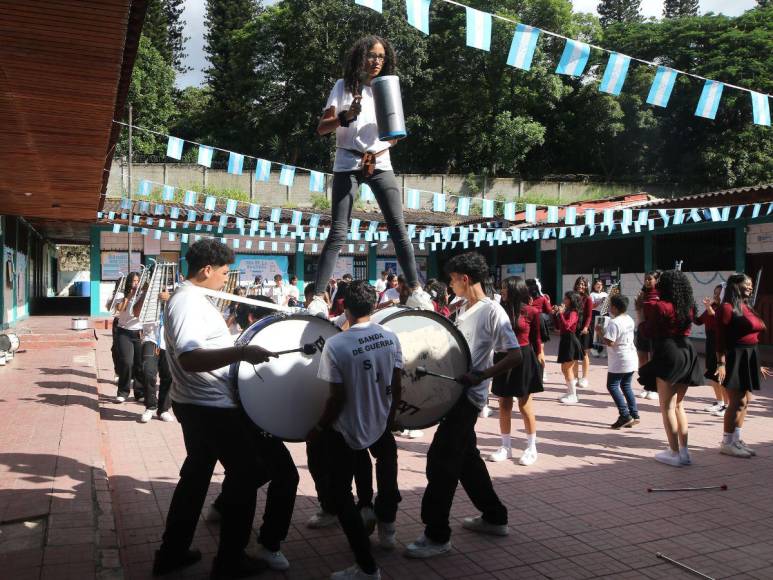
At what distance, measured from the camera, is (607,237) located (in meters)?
19.1

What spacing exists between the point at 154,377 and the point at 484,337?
5540 mm

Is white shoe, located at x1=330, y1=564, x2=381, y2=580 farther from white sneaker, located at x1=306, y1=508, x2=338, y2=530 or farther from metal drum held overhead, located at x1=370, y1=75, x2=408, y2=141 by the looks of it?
metal drum held overhead, located at x1=370, y1=75, x2=408, y2=141

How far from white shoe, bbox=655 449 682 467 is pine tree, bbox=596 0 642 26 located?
5044cm

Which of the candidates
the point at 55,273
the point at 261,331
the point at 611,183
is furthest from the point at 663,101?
the point at 55,273

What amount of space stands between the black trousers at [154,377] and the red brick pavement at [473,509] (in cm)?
34

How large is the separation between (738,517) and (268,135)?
3625cm

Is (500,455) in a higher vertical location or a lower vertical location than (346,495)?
lower

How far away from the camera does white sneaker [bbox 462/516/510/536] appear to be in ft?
14.3

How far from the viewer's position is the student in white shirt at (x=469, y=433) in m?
3.99

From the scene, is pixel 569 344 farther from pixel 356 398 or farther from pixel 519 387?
pixel 356 398

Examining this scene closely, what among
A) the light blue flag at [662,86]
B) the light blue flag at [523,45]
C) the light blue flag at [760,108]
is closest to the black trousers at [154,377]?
the light blue flag at [523,45]

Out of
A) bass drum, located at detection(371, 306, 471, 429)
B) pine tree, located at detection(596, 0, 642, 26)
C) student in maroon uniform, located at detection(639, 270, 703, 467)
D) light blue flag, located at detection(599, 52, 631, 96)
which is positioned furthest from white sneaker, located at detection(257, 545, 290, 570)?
pine tree, located at detection(596, 0, 642, 26)

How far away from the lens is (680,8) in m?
50.5

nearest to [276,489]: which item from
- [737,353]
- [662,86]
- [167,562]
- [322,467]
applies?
[322,467]
